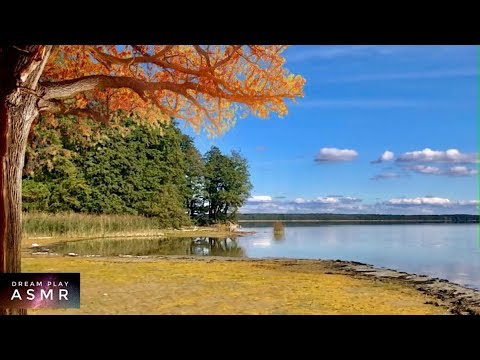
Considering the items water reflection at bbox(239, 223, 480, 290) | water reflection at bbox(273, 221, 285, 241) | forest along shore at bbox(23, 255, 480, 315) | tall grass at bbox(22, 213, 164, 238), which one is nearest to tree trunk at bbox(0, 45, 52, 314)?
forest along shore at bbox(23, 255, 480, 315)

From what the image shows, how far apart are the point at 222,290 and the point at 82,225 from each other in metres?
5.70

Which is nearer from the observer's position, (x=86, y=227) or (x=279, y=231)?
(x=279, y=231)

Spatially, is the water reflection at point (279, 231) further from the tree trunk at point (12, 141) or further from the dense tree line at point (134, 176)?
the tree trunk at point (12, 141)

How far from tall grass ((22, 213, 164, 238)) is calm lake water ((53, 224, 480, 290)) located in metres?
0.31

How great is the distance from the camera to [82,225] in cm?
1086

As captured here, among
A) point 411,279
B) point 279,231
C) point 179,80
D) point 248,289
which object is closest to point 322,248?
point 279,231

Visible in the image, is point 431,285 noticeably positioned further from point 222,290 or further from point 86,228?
point 86,228

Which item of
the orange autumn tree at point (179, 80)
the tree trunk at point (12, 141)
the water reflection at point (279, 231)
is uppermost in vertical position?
the orange autumn tree at point (179, 80)

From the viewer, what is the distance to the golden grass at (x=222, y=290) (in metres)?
5.16

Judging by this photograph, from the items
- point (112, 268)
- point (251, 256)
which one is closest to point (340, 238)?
point (251, 256)

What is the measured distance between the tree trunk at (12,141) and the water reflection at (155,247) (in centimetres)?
593

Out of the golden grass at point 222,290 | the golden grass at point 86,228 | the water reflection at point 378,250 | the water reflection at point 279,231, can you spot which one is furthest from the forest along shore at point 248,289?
the golden grass at point 86,228
